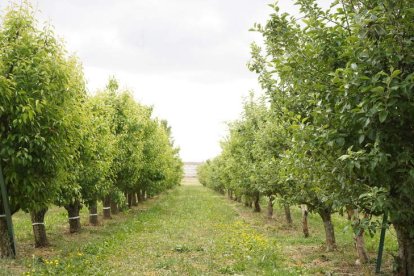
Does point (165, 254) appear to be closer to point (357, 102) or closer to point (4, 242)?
point (4, 242)

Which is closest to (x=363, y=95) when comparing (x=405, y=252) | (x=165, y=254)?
(x=405, y=252)

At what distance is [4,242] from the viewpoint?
486 inches

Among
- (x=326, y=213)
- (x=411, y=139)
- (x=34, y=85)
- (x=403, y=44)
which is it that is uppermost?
(x=34, y=85)

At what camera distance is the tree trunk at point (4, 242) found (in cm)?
1229

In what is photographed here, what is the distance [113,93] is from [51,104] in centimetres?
1573

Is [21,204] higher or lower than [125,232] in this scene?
higher

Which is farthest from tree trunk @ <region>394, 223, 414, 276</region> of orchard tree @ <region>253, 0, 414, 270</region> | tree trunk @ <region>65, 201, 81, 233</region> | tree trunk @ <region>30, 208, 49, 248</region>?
tree trunk @ <region>65, 201, 81, 233</region>

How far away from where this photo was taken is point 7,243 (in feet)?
40.7

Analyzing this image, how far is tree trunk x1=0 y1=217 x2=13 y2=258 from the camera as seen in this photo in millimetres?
12289

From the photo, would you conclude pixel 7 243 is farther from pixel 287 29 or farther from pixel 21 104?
pixel 287 29

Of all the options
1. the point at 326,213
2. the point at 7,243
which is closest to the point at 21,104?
the point at 7,243

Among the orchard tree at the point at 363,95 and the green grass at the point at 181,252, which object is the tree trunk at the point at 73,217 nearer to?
the green grass at the point at 181,252

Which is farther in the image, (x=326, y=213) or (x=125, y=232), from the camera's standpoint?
(x=125, y=232)

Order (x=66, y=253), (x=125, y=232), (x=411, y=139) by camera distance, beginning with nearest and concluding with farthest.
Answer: (x=411, y=139) < (x=66, y=253) < (x=125, y=232)
